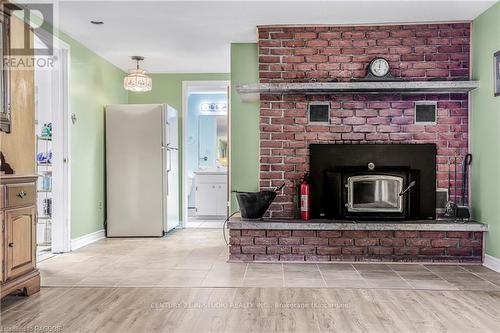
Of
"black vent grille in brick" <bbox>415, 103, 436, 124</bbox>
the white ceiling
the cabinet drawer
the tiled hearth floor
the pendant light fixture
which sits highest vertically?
the white ceiling

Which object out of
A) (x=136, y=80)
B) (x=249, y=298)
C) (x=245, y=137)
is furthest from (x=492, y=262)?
(x=136, y=80)

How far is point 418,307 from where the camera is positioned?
2.82 m

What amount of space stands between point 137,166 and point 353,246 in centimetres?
300

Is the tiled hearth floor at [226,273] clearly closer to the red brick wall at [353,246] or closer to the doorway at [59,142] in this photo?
the red brick wall at [353,246]

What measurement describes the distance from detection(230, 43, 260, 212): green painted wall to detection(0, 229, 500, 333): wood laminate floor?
946 mm

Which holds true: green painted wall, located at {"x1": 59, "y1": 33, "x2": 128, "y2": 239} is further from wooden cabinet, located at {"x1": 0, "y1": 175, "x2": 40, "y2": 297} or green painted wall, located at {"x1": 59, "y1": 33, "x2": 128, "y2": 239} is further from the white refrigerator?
wooden cabinet, located at {"x1": 0, "y1": 175, "x2": 40, "y2": 297}

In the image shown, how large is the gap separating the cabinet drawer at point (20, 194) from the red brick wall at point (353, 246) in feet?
5.77

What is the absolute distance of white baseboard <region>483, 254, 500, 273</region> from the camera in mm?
3818

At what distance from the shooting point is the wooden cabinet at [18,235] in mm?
2826

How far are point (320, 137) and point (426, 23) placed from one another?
1475 millimetres

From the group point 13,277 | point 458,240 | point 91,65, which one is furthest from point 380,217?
point 91,65

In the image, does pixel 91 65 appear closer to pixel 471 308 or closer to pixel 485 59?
pixel 485 59

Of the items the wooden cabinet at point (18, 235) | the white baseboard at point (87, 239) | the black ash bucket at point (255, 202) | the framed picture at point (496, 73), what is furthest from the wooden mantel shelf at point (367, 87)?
the white baseboard at point (87, 239)

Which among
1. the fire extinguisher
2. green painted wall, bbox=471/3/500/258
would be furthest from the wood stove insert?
green painted wall, bbox=471/3/500/258
